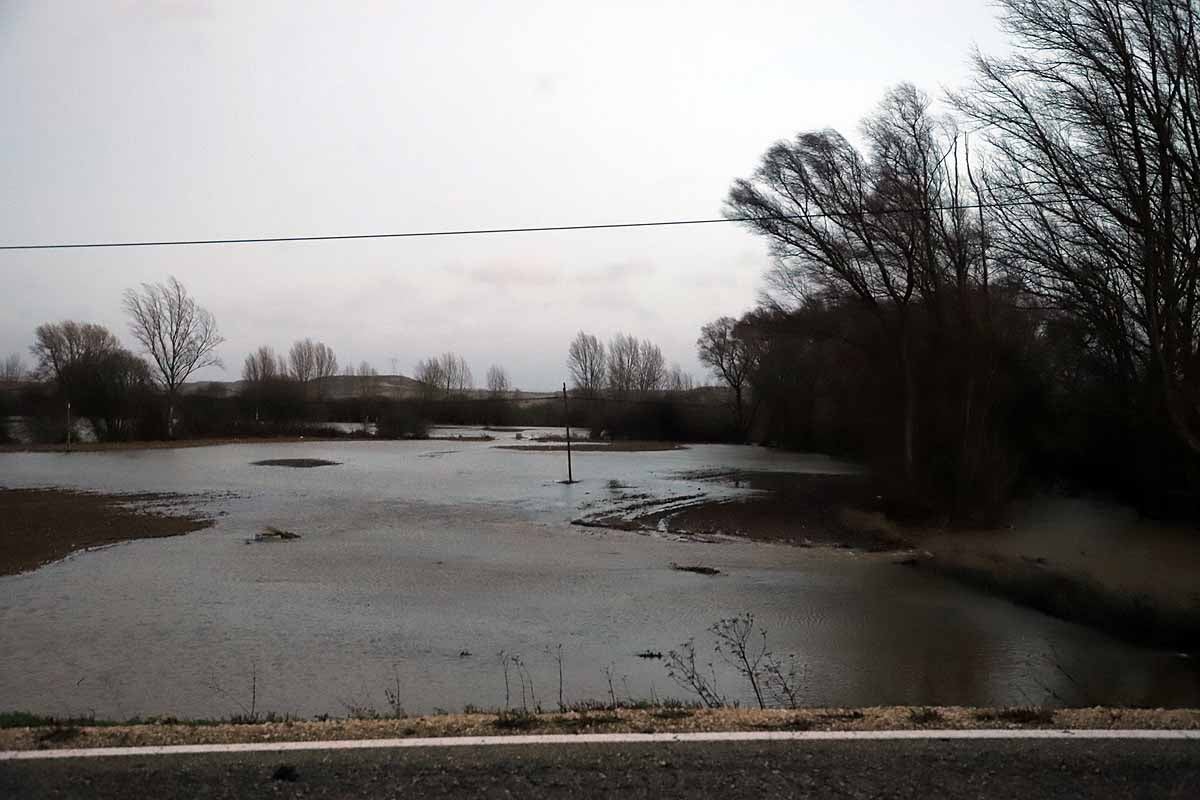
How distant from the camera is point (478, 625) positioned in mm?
11602

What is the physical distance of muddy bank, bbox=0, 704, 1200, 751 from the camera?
479 cm

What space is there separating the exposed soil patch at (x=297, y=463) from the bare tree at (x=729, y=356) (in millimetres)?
37107

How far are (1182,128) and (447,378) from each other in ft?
347

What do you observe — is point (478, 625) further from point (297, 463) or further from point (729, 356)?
point (729, 356)

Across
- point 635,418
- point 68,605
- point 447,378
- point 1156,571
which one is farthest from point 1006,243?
point 447,378

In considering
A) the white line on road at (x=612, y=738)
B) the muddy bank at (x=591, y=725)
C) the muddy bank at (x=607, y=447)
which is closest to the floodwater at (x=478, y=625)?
the muddy bank at (x=591, y=725)

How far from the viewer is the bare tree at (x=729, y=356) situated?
74287 millimetres

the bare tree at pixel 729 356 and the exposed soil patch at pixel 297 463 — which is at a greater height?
the bare tree at pixel 729 356

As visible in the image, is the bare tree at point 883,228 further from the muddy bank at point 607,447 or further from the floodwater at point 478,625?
the muddy bank at point 607,447

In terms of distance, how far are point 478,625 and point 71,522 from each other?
14.4m

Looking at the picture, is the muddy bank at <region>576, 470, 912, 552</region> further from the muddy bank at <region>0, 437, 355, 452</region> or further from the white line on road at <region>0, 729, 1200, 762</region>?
the muddy bank at <region>0, 437, 355, 452</region>

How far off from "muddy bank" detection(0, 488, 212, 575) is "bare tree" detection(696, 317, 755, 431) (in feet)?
171

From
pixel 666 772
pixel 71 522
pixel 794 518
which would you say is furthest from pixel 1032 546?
pixel 71 522

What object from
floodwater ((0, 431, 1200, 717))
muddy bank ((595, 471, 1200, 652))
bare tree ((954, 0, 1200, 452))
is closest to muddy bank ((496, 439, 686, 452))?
muddy bank ((595, 471, 1200, 652))
